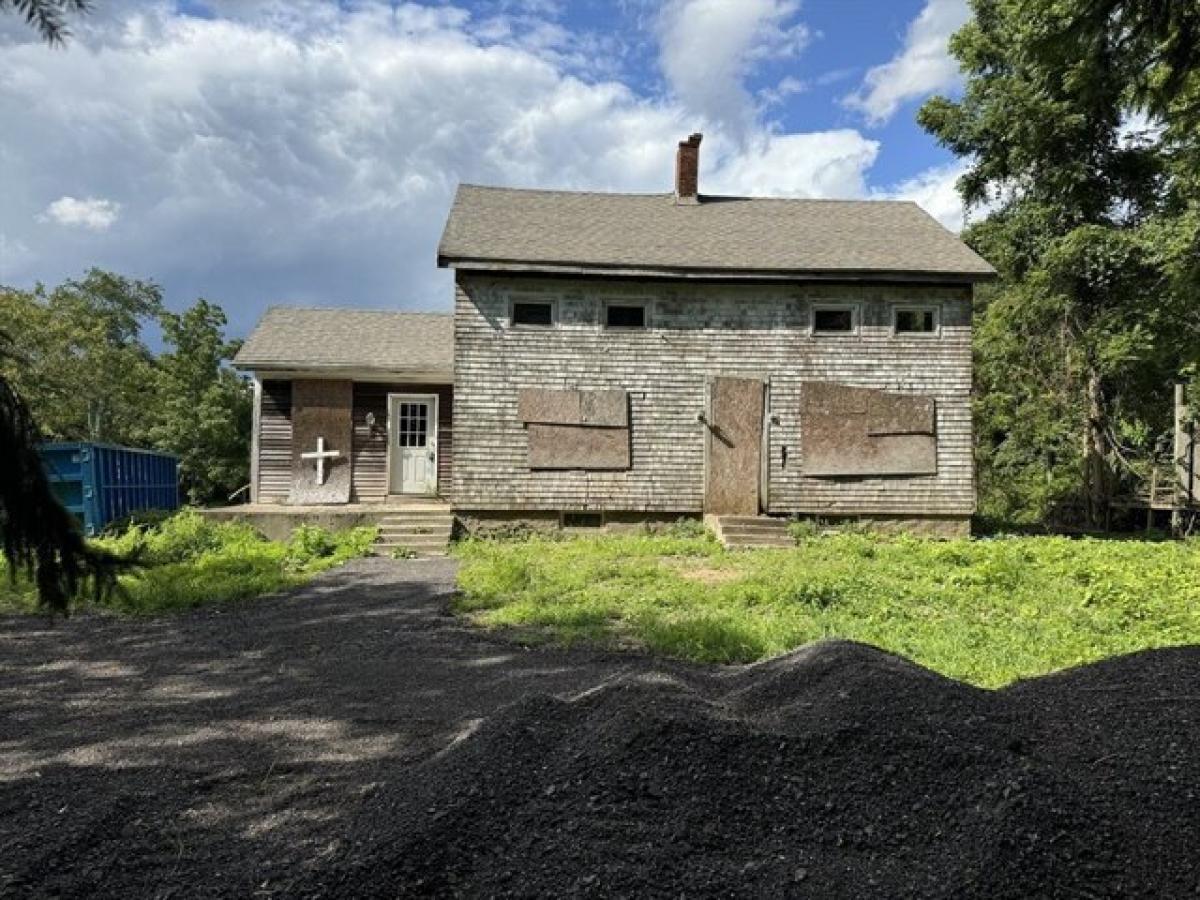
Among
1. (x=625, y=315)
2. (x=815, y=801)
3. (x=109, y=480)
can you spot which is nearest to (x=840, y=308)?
(x=625, y=315)

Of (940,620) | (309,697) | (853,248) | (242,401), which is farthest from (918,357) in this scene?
(242,401)

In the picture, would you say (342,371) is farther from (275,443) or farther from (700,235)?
(700,235)

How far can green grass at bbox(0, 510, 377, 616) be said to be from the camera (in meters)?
8.50

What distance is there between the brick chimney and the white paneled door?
6.89m

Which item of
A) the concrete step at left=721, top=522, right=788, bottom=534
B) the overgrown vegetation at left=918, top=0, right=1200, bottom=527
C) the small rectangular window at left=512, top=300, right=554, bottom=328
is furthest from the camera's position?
the overgrown vegetation at left=918, top=0, right=1200, bottom=527

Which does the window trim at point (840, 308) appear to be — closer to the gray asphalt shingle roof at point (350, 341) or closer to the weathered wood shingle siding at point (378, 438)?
the gray asphalt shingle roof at point (350, 341)

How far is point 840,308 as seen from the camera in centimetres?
1387

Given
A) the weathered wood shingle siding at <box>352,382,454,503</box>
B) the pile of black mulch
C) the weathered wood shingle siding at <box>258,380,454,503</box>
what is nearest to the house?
the weathered wood shingle siding at <box>352,382,454,503</box>

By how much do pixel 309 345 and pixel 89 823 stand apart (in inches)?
572

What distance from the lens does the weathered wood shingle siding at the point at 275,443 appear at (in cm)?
1570

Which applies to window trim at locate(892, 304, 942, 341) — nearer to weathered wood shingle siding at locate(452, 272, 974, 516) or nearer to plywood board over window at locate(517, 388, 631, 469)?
weathered wood shingle siding at locate(452, 272, 974, 516)

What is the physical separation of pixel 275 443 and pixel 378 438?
2016 millimetres

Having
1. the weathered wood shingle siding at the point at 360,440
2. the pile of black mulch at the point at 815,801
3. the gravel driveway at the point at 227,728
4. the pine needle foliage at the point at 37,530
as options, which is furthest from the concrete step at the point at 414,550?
the pine needle foliage at the point at 37,530

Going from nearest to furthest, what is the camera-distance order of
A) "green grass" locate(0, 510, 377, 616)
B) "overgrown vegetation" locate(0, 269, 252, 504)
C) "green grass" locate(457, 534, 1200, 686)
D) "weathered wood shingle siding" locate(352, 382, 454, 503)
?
"green grass" locate(457, 534, 1200, 686) < "green grass" locate(0, 510, 377, 616) < "weathered wood shingle siding" locate(352, 382, 454, 503) < "overgrown vegetation" locate(0, 269, 252, 504)
